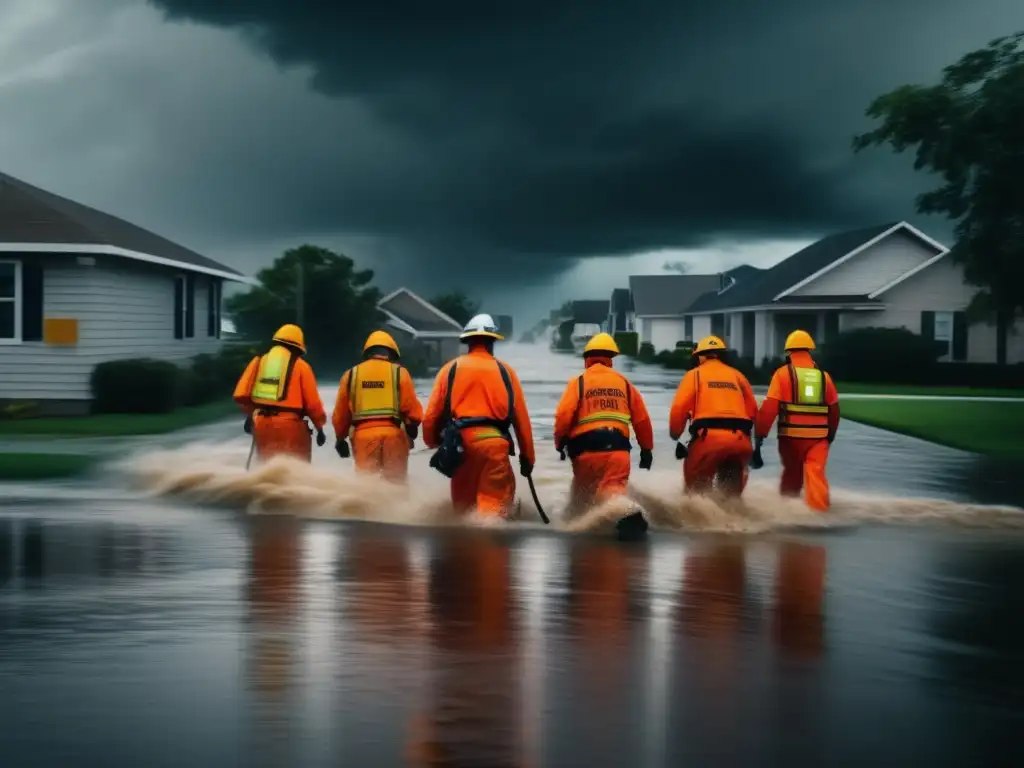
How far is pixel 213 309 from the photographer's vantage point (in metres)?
39.8

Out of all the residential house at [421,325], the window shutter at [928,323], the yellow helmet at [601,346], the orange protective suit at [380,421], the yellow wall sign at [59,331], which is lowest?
the orange protective suit at [380,421]

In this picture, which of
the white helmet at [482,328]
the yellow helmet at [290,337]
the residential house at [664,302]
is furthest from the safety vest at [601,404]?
the residential house at [664,302]

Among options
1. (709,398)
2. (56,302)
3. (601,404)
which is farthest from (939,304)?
(601,404)

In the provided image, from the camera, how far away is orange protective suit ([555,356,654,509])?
465 inches

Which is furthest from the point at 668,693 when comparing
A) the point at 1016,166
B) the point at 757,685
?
the point at 1016,166

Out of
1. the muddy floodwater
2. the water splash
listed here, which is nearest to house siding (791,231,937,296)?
the water splash

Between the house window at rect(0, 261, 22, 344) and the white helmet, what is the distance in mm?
18050

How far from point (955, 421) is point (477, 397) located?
21.0 meters

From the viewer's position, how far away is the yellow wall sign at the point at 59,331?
2767cm

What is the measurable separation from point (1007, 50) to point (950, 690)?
832 inches

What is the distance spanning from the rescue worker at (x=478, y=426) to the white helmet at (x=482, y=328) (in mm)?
11

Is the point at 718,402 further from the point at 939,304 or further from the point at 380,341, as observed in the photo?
the point at 939,304

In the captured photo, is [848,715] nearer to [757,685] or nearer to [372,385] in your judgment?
[757,685]

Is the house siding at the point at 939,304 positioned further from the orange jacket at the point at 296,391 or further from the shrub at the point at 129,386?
the orange jacket at the point at 296,391
